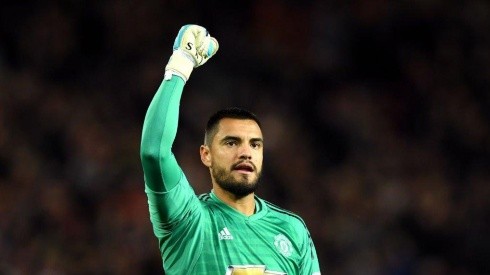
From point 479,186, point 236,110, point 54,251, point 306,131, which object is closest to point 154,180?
point 236,110

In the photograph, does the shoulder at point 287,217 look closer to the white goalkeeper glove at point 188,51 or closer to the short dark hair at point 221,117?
the short dark hair at point 221,117

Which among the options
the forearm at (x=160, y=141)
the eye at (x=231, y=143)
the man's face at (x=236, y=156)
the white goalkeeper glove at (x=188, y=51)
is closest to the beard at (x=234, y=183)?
the man's face at (x=236, y=156)

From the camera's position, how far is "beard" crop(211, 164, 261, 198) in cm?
380

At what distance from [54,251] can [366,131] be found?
3.09 metres

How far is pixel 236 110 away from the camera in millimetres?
3959

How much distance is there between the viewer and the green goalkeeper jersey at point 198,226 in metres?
3.40

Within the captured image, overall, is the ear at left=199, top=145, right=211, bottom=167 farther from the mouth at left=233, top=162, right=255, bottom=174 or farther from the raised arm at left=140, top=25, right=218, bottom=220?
the raised arm at left=140, top=25, right=218, bottom=220

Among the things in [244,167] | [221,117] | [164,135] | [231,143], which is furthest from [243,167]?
[164,135]

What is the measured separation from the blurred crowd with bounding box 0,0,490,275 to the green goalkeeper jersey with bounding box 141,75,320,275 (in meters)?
2.83

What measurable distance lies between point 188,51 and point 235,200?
743 mm

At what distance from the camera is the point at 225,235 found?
12.1 ft

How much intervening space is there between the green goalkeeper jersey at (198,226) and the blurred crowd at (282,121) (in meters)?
2.83

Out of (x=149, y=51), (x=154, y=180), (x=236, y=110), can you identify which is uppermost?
(x=149, y=51)

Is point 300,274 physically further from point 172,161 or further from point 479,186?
point 479,186
